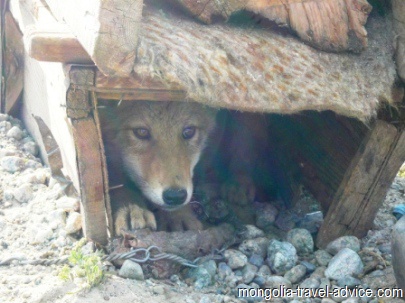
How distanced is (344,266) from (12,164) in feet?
8.28

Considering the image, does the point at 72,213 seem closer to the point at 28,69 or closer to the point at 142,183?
the point at 142,183

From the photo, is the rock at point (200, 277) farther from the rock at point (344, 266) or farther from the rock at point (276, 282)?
the rock at point (344, 266)

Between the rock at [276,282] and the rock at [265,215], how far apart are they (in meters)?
0.84

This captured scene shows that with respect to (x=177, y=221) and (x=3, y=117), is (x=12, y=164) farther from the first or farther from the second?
(x=177, y=221)

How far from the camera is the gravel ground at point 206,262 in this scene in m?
2.74

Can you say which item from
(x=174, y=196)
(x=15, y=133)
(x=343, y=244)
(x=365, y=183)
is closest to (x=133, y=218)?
(x=174, y=196)

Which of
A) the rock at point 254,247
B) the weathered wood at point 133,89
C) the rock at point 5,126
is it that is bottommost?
the rock at point 5,126

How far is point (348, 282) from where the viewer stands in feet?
9.70

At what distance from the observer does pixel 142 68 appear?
2.45 m

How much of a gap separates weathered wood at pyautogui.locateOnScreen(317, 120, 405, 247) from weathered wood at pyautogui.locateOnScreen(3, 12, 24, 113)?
9.92ft

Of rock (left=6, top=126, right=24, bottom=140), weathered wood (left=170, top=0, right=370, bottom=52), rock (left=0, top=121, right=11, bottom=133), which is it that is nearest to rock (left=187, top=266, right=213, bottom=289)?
weathered wood (left=170, top=0, right=370, bottom=52)

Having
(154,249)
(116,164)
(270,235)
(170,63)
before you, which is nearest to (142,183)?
(116,164)

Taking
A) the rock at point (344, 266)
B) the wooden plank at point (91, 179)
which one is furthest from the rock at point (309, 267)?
the wooden plank at point (91, 179)

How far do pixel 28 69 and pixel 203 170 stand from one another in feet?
5.63
